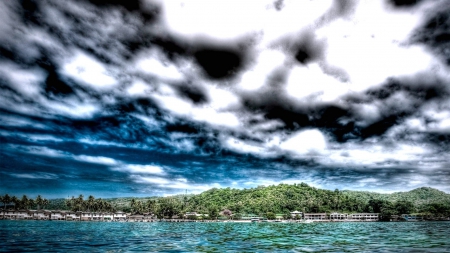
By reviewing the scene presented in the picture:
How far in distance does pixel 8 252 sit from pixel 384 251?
125 feet

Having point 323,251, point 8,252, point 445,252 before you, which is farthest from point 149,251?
point 445,252

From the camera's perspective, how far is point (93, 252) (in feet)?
100

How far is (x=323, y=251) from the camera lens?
104 ft

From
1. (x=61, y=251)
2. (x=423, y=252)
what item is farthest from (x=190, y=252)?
(x=423, y=252)

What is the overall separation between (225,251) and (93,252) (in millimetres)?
13581

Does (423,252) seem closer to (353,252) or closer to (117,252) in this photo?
(353,252)

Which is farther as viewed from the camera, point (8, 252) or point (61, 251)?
point (61, 251)

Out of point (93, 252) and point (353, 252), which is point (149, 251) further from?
point (353, 252)

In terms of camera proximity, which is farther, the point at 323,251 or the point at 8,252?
the point at 323,251

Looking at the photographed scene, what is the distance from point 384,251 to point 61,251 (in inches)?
1340

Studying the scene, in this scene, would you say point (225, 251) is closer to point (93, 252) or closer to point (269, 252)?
point (269, 252)

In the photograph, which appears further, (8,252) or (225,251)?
(225,251)

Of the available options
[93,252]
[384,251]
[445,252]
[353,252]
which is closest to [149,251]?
[93,252]

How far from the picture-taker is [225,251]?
1253 inches
